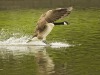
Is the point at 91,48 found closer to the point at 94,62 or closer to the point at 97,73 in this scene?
the point at 94,62

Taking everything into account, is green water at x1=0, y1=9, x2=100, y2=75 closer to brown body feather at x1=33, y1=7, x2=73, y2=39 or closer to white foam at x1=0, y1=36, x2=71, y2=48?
white foam at x1=0, y1=36, x2=71, y2=48

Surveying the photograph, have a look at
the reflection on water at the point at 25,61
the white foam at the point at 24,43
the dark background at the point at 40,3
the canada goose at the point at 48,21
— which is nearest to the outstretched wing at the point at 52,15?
the canada goose at the point at 48,21

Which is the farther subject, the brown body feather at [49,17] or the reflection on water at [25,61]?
the brown body feather at [49,17]

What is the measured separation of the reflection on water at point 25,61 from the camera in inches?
595

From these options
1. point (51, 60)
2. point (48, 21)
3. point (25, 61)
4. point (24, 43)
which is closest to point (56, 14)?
point (48, 21)

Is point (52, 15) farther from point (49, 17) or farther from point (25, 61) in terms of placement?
point (25, 61)

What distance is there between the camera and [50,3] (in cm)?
7662

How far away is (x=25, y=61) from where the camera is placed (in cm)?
1720

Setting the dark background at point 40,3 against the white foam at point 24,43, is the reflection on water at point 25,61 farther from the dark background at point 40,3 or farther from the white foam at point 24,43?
the dark background at point 40,3

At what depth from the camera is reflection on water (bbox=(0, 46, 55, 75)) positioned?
15125 mm

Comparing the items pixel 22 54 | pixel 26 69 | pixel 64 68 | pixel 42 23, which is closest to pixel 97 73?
pixel 64 68

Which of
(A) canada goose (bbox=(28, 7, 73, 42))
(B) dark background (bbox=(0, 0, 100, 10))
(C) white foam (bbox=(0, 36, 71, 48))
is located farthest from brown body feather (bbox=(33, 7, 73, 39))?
(B) dark background (bbox=(0, 0, 100, 10))

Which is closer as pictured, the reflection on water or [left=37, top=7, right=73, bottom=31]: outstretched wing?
the reflection on water

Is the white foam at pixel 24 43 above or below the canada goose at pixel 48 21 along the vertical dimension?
below
